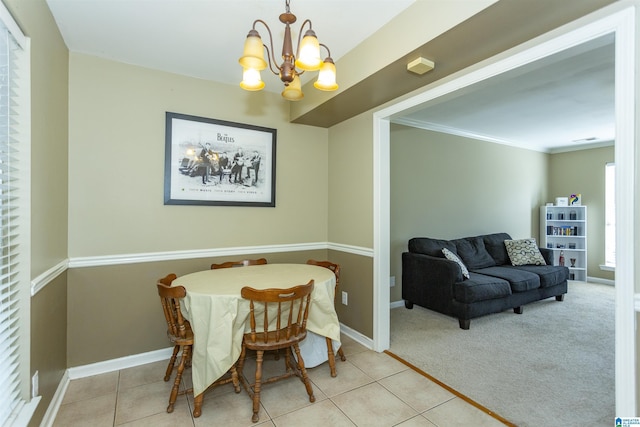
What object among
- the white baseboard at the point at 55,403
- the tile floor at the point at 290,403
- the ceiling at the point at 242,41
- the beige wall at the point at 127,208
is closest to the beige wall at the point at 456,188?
the ceiling at the point at 242,41

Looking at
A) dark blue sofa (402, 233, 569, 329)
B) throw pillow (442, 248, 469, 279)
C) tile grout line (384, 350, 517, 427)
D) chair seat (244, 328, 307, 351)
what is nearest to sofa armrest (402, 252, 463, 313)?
dark blue sofa (402, 233, 569, 329)

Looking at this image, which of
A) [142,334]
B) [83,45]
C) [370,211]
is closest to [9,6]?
[83,45]

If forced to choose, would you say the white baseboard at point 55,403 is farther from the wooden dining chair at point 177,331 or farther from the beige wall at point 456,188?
the beige wall at point 456,188

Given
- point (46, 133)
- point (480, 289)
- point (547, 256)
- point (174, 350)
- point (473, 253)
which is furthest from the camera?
point (547, 256)

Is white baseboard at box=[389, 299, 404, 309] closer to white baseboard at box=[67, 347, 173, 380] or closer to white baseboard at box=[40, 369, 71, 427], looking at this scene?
white baseboard at box=[67, 347, 173, 380]

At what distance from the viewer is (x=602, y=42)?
147 centimetres

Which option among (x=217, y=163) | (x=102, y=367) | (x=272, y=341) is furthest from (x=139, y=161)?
(x=272, y=341)

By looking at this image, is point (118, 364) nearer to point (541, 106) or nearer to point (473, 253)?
point (473, 253)

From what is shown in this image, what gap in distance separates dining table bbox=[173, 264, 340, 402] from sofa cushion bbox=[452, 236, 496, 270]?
8.73ft

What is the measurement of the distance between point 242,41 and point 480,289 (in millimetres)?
3363

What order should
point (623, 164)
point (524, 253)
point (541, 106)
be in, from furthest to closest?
point (524, 253) < point (541, 106) < point (623, 164)

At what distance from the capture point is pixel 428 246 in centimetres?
387

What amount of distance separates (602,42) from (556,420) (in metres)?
2.17

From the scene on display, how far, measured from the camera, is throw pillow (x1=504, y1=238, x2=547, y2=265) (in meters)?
4.44
